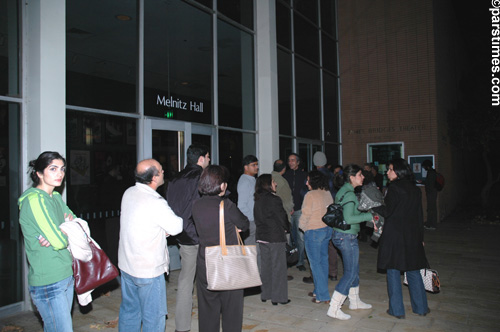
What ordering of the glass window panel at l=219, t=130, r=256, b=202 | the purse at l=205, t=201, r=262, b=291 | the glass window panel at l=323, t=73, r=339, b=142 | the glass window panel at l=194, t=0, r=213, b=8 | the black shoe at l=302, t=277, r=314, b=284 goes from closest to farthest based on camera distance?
the purse at l=205, t=201, r=262, b=291 → the black shoe at l=302, t=277, r=314, b=284 → the glass window panel at l=194, t=0, r=213, b=8 → the glass window panel at l=219, t=130, r=256, b=202 → the glass window panel at l=323, t=73, r=339, b=142

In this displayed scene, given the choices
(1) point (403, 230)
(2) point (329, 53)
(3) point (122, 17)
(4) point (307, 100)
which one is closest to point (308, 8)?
(2) point (329, 53)

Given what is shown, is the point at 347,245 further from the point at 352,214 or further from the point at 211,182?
the point at 211,182

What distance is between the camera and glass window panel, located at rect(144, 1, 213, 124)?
6875mm

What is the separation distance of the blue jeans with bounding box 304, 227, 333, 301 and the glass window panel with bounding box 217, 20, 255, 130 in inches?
163

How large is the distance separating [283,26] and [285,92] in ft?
6.22

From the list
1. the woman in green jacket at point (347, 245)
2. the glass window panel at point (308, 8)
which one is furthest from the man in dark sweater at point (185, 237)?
the glass window panel at point (308, 8)

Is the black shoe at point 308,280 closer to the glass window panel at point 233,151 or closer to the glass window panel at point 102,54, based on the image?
the glass window panel at point 233,151

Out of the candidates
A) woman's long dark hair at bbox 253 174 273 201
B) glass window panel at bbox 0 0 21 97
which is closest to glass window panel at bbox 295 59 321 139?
woman's long dark hair at bbox 253 174 273 201

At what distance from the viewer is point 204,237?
329cm

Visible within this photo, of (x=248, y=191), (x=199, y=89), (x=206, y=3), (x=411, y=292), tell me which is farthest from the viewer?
(x=206, y=3)

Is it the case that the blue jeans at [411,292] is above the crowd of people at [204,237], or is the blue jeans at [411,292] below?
below

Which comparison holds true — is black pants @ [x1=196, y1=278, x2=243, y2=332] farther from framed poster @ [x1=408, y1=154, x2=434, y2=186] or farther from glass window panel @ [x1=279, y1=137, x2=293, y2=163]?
framed poster @ [x1=408, y1=154, x2=434, y2=186]

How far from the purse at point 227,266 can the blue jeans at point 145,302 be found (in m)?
0.50

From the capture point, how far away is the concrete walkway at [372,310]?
14.6 ft
